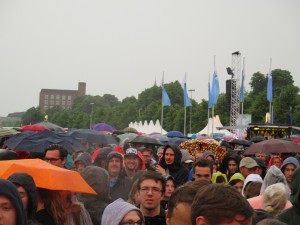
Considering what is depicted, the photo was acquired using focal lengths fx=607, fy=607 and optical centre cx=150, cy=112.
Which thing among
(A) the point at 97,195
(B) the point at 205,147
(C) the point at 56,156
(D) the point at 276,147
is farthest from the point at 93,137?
(A) the point at 97,195

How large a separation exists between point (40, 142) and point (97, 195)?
622 centimetres

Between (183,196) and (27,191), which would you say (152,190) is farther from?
(183,196)

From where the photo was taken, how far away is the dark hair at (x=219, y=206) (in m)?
2.62

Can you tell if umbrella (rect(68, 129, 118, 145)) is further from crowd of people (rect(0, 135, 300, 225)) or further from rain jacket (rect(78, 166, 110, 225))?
rain jacket (rect(78, 166, 110, 225))

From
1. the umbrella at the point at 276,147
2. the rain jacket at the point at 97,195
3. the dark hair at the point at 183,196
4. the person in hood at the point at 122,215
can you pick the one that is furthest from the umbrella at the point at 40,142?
the dark hair at the point at 183,196

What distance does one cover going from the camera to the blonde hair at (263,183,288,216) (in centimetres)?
540

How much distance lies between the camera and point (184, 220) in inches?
143

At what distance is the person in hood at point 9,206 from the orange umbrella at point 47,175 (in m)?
1.20

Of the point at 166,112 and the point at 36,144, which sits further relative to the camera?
the point at 166,112

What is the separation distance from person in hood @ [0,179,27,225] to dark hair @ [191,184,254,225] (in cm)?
129

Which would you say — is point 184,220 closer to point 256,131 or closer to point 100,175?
point 100,175

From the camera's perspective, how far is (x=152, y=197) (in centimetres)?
543

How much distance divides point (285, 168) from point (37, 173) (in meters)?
4.56

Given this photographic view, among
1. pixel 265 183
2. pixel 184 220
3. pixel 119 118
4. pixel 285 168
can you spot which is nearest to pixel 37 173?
pixel 184 220
